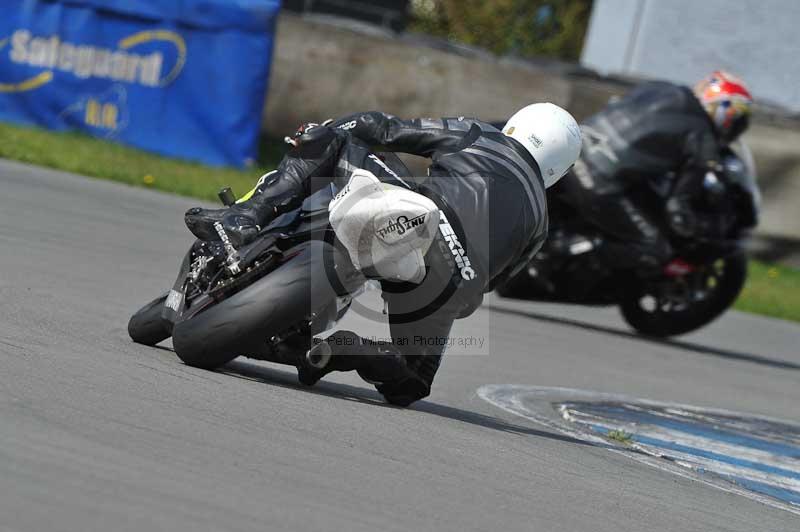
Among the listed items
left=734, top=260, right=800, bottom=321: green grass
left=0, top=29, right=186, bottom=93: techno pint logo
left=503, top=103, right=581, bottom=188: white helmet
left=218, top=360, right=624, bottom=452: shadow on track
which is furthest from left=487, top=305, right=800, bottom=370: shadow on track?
left=0, top=29, right=186, bottom=93: techno pint logo

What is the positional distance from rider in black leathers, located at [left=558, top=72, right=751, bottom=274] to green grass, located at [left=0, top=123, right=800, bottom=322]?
140 inches

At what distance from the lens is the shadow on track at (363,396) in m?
6.09

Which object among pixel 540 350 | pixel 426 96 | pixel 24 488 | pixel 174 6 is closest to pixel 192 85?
pixel 174 6

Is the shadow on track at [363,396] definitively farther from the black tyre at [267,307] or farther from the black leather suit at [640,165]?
the black leather suit at [640,165]

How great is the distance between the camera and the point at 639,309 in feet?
36.6

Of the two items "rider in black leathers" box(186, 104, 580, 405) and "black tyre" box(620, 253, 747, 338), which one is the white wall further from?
"rider in black leathers" box(186, 104, 580, 405)

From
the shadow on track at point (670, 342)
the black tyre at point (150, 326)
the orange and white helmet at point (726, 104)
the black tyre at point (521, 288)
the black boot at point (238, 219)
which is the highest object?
the orange and white helmet at point (726, 104)

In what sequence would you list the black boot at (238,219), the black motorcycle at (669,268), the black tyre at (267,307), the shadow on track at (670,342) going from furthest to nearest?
the shadow on track at (670,342)
the black motorcycle at (669,268)
the black boot at (238,219)
the black tyre at (267,307)

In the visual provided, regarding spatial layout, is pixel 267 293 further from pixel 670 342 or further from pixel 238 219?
pixel 670 342

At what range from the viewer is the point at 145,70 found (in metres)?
14.4

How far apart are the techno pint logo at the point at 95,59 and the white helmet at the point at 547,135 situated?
28.9ft

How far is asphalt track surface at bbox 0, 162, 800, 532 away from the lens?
3.80m

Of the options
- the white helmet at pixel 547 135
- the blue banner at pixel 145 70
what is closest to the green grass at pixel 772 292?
the blue banner at pixel 145 70

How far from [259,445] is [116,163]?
30.5ft
